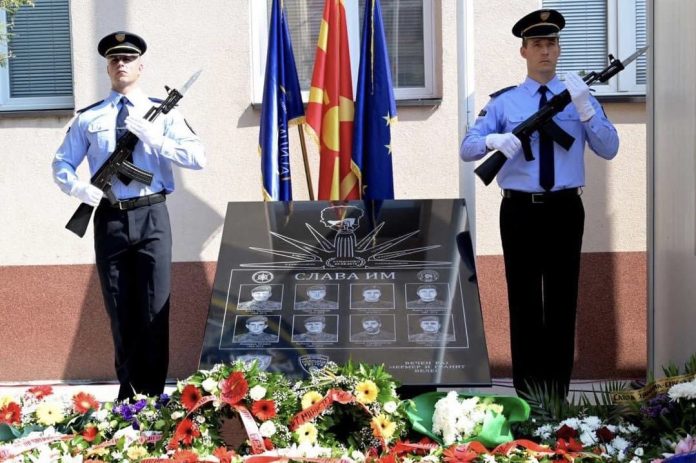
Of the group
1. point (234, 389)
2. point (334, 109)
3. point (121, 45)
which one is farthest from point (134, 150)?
point (234, 389)

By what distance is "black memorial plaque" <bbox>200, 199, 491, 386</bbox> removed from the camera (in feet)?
12.1

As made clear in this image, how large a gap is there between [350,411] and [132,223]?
6.74 feet

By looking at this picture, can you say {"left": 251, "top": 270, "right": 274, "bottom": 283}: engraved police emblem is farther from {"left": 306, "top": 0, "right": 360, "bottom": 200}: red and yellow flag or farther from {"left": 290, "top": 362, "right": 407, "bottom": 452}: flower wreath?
{"left": 306, "top": 0, "right": 360, "bottom": 200}: red and yellow flag

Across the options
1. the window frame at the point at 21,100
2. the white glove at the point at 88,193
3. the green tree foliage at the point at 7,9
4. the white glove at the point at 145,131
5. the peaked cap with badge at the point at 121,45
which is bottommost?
the white glove at the point at 88,193

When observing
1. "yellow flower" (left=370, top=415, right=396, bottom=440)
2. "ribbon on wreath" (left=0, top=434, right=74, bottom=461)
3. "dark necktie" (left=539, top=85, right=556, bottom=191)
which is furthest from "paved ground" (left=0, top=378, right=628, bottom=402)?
"yellow flower" (left=370, top=415, right=396, bottom=440)

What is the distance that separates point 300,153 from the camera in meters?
6.35

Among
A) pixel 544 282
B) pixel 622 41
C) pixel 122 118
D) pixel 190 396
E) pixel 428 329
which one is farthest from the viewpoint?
pixel 622 41

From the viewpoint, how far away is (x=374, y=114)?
5758mm

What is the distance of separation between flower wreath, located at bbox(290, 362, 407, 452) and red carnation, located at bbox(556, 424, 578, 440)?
0.53 metres

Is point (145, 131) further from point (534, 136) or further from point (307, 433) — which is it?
point (307, 433)

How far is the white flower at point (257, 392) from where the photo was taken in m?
3.30

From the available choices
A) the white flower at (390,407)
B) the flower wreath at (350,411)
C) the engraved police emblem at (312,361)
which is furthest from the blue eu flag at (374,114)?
the white flower at (390,407)

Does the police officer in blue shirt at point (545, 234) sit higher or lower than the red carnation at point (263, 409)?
higher

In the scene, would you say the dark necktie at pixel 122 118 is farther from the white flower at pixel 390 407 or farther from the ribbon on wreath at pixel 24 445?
the white flower at pixel 390 407
